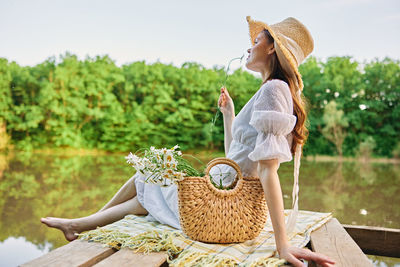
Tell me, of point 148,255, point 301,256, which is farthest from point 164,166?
point 301,256

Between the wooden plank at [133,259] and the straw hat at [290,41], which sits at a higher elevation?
the straw hat at [290,41]

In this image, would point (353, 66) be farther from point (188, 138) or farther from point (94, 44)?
point (94, 44)

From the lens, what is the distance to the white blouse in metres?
1.18

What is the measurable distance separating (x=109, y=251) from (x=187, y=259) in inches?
12.4

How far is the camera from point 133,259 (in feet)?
3.65

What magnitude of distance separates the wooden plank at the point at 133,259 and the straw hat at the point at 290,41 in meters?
0.88

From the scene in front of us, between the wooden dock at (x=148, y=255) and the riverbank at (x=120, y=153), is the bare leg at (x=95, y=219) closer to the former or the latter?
the wooden dock at (x=148, y=255)

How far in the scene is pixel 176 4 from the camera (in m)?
16.7

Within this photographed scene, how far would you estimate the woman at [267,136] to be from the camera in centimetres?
116

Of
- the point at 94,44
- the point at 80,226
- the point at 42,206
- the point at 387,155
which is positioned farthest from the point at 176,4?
the point at 80,226

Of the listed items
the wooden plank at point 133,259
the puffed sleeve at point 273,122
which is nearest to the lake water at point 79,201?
the wooden plank at point 133,259

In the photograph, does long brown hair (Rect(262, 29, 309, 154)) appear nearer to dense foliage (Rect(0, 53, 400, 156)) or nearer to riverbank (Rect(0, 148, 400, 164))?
riverbank (Rect(0, 148, 400, 164))

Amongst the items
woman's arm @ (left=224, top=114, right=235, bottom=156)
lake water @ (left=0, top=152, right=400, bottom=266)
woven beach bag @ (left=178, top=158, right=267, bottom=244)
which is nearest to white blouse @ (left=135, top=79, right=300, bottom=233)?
woven beach bag @ (left=178, top=158, right=267, bottom=244)

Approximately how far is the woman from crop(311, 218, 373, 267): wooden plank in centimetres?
13
